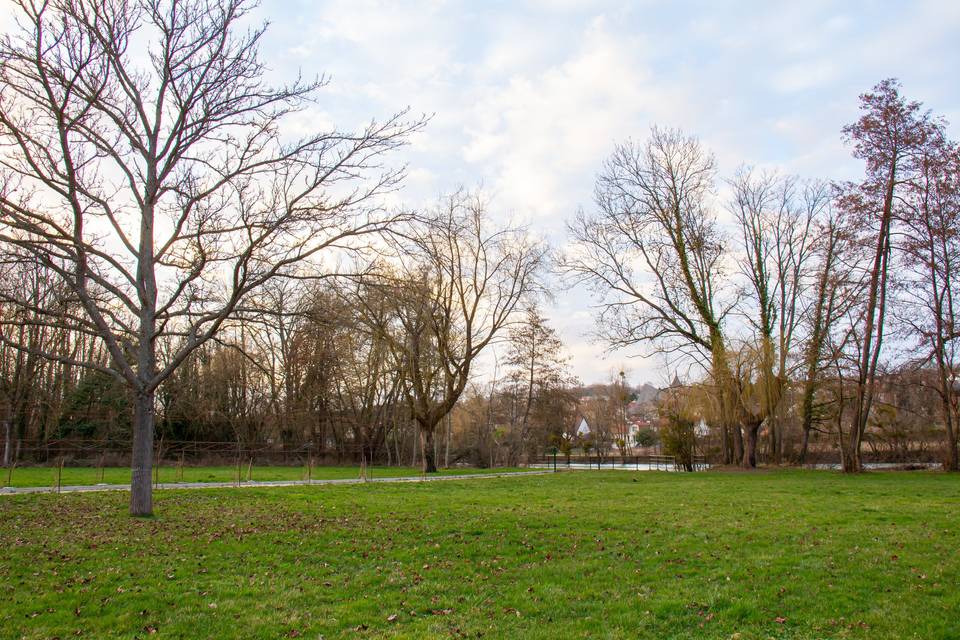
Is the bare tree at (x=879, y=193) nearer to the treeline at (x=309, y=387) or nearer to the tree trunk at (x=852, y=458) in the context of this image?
the tree trunk at (x=852, y=458)

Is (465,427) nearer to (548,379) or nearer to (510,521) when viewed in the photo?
(548,379)

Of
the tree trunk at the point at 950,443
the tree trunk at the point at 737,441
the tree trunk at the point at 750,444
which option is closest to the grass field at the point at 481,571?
the tree trunk at the point at 750,444

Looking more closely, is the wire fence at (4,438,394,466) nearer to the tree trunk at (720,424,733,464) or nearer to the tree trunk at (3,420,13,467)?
the tree trunk at (3,420,13,467)

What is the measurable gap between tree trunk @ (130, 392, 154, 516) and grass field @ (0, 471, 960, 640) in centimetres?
34

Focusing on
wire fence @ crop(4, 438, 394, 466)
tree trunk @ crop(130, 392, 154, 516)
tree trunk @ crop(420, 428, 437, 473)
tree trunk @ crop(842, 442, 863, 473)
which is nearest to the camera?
tree trunk @ crop(130, 392, 154, 516)

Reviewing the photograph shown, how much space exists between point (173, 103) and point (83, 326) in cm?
452

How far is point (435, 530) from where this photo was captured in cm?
1022

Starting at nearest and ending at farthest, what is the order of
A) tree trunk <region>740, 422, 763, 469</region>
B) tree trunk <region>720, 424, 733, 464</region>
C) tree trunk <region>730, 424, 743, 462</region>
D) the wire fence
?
tree trunk <region>740, 422, 763, 469</region> → the wire fence → tree trunk <region>730, 424, 743, 462</region> → tree trunk <region>720, 424, 733, 464</region>

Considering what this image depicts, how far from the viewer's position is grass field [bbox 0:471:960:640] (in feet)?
18.5

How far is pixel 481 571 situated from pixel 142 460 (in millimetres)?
7245

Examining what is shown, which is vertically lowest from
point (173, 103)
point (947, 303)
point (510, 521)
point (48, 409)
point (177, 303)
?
point (510, 521)

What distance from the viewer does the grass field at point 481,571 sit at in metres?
5.65

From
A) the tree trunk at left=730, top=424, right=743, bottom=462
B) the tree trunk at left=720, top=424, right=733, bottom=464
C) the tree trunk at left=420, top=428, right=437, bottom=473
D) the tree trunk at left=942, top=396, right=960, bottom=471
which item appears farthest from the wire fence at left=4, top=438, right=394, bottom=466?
the tree trunk at left=942, top=396, right=960, bottom=471

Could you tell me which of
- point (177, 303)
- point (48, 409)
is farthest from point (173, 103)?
point (48, 409)
